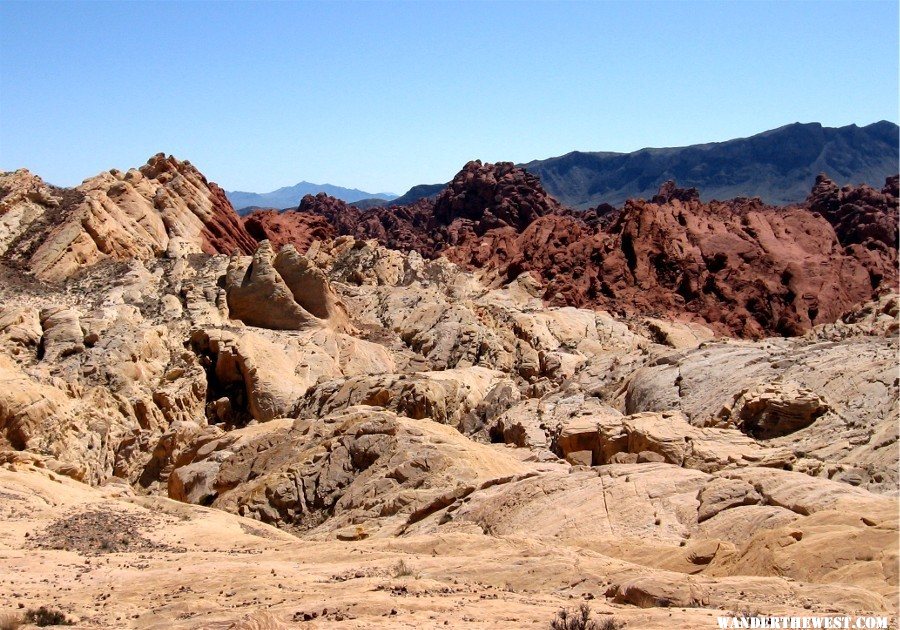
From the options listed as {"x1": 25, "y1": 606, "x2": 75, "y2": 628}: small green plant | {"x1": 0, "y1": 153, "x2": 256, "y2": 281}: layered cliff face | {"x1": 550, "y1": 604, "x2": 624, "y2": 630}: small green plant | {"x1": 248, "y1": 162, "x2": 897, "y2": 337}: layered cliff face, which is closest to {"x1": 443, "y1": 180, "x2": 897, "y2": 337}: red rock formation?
{"x1": 248, "y1": 162, "x2": 897, "y2": 337}: layered cliff face

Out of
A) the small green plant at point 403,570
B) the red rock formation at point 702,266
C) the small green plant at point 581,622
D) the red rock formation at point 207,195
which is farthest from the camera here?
the red rock formation at point 702,266

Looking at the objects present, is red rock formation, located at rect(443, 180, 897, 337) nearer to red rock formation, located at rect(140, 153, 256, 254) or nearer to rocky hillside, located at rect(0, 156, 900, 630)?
rocky hillside, located at rect(0, 156, 900, 630)

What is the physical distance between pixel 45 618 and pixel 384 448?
1313 centimetres

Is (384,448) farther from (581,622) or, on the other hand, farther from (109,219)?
(109,219)

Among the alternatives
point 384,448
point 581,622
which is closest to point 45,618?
point 581,622

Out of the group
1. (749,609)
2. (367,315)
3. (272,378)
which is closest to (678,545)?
(749,609)

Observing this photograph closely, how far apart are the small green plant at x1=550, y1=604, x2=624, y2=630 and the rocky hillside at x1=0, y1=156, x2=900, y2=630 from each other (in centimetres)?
16

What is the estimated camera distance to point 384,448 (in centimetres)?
2373

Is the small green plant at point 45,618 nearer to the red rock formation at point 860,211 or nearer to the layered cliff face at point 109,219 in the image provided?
the layered cliff face at point 109,219

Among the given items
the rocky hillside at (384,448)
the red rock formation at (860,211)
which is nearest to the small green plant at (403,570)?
the rocky hillside at (384,448)

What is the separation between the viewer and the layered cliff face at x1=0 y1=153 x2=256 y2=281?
43.7 metres

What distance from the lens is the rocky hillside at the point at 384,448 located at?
42.0 ft

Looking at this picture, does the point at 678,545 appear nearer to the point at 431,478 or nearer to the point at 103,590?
the point at 431,478

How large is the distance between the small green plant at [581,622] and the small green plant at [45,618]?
6.12m
